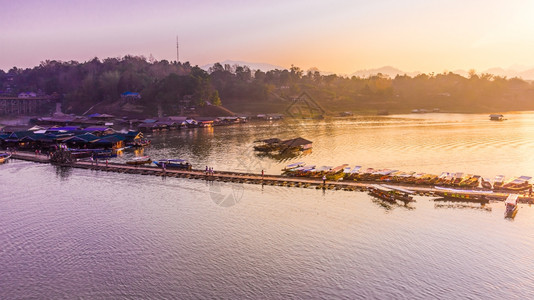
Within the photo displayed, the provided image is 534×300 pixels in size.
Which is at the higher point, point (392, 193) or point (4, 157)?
point (4, 157)

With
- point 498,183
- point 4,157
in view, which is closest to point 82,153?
point 4,157

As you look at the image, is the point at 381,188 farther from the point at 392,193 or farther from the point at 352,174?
the point at 352,174

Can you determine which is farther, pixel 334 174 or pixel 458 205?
pixel 334 174

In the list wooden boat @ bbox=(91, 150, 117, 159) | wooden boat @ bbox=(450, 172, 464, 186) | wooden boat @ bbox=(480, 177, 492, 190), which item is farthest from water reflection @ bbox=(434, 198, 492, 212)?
wooden boat @ bbox=(91, 150, 117, 159)

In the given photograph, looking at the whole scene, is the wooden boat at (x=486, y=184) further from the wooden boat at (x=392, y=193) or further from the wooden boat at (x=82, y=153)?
the wooden boat at (x=82, y=153)

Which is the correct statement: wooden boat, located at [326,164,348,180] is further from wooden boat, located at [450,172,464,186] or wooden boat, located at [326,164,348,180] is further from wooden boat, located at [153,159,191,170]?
wooden boat, located at [153,159,191,170]
